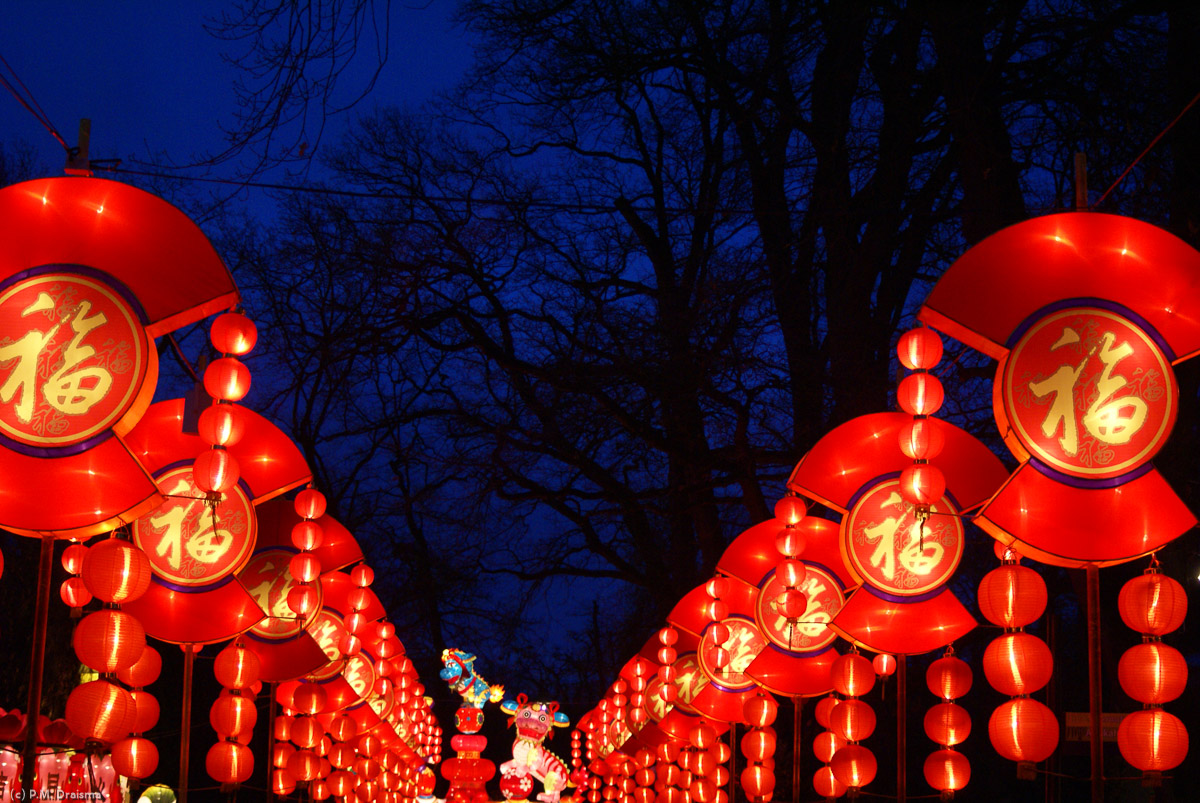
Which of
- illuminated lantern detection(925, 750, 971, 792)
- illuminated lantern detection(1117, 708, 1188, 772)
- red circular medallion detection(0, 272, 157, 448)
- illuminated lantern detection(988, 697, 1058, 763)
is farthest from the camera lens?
illuminated lantern detection(925, 750, 971, 792)

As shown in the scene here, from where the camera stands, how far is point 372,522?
28.3m

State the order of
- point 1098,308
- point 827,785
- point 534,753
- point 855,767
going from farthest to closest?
1. point 534,753
2. point 827,785
3. point 855,767
4. point 1098,308

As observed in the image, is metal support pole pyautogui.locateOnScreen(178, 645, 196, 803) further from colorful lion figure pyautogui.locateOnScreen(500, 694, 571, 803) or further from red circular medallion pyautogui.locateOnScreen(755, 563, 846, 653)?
colorful lion figure pyautogui.locateOnScreen(500, 694, 571, 803)

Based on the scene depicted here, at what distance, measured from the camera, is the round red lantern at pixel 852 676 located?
30.4 feet

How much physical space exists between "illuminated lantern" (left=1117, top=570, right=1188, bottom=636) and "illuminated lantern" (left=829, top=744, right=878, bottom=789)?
10.4ft

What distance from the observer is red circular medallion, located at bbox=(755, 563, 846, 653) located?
10.1 metres

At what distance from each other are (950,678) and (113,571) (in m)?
5.47

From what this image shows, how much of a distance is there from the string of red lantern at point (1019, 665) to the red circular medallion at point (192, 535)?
5.02 meters

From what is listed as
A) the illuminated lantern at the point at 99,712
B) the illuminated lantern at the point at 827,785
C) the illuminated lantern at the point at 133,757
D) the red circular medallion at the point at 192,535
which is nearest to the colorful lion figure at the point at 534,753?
the illuminated lantern at the point at 827,785

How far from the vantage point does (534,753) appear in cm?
2241

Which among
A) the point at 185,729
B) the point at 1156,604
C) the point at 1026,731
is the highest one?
the point at 1156,604

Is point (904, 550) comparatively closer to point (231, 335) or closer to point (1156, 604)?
point (1156, 604)

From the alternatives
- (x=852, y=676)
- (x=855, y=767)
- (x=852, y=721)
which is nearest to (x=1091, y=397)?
(x=852, y=676)

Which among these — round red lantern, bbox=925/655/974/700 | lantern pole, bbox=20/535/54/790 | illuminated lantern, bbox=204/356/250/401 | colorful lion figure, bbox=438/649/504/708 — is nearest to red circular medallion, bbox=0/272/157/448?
lantern pole, bbox=20/535/54/790
